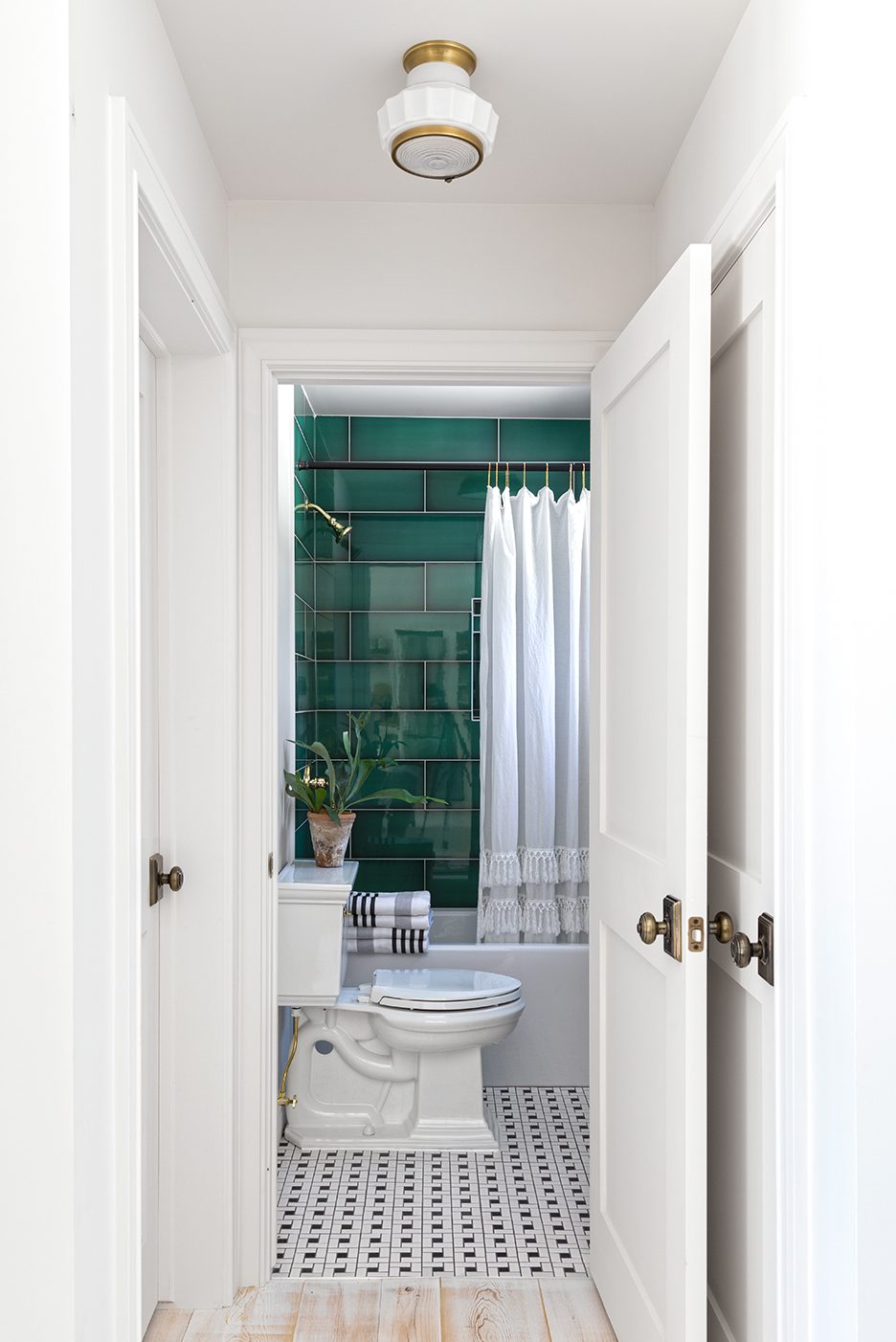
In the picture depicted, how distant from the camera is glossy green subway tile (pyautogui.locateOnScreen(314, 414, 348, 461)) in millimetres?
4285

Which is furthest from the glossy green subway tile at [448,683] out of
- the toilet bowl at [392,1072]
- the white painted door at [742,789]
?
the white painted door at [742,789]

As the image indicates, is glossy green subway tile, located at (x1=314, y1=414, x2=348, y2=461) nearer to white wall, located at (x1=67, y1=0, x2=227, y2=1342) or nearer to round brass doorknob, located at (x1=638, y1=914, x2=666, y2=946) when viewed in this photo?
white wall, located at (x1=67, y1=0, x2=227, y2=1342)

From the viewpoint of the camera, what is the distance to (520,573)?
13.4 feet

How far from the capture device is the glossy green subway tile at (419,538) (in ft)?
14.2

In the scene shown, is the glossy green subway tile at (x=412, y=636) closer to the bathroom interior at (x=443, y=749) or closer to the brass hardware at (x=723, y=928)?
the bathroom interior at (x=443, y=749)

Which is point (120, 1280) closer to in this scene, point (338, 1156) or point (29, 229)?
point (29, 229)

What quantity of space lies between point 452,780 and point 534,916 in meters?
0.66

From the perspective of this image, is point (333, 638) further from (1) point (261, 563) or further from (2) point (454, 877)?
(1) point (261, 563)

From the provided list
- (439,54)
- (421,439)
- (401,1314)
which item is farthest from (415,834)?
(439,54)

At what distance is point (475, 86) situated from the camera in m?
1.83

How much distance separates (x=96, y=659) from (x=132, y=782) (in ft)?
0.69

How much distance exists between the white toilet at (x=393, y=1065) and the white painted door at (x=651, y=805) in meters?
0.75

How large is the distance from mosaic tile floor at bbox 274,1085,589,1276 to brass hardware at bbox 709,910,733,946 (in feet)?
3.80

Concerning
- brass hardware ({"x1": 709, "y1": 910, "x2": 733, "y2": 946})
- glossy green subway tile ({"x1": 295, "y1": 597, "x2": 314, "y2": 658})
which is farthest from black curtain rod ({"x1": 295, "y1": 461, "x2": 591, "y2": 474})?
brass hardware ({"x1": 709, "y1": 910, "x2": 733, "y2": 946})
